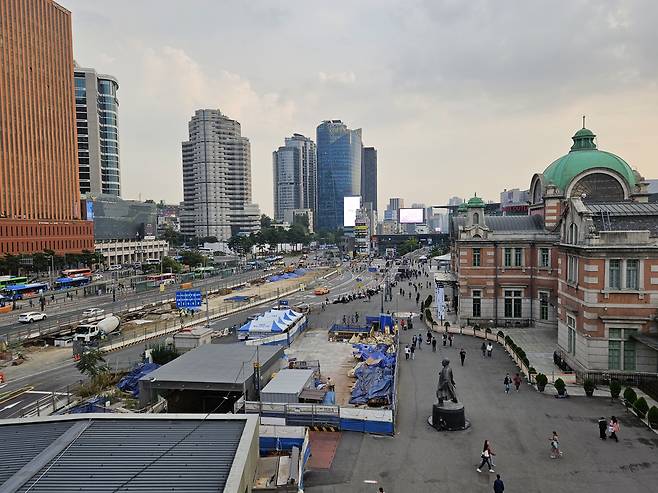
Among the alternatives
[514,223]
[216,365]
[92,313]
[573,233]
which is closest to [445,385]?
[216,365]

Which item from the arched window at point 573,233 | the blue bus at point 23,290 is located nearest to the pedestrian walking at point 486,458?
the arched window at point 573,233

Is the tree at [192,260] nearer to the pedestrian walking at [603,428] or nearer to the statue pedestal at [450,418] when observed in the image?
the statue pedestal at [450,418]

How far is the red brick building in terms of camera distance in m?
28.8

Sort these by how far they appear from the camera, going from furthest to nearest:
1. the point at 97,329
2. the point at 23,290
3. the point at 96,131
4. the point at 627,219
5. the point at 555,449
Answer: the point at 96,131
the point at 23,290
the point at 97,329
the point at 627,219
the point at 555,449

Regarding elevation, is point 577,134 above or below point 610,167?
above

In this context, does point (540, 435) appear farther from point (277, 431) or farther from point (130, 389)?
point (130, 389)

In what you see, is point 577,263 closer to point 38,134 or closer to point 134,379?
point 134,379

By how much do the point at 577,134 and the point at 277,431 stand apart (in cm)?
4285

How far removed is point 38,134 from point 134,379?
331 feet

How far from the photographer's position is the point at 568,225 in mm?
32750

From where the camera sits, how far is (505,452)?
2078cm

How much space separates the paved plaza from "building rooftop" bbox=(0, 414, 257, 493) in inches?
218

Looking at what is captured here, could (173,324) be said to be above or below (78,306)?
below

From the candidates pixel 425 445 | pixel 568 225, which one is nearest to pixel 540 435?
→ pixel 425 445
